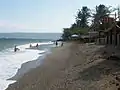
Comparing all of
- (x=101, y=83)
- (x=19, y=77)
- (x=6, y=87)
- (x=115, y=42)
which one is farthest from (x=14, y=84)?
(x=115, y=42)

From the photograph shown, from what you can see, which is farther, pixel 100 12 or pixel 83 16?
pixel 83 16

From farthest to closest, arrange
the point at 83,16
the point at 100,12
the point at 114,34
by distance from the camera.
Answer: the point at 83,16
the point at 100,12
the point at 114,34

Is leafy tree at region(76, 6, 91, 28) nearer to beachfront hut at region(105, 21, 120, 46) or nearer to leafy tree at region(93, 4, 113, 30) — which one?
leafy tree at region(93, 4, 113, 30)

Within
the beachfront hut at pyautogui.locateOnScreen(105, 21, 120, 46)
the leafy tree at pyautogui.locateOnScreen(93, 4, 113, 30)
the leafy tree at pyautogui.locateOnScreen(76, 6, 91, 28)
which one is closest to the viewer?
the beachfront hut at pyautogui.locateOnScreen(105, 21, 120, 46)

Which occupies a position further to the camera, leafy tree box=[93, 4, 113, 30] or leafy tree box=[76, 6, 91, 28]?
leafy tree box=[76, 6, 91, 28]

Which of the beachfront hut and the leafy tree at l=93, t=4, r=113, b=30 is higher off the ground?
the leafy tree at l=93, t=4, r=113, b=30

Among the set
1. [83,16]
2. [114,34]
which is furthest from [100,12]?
[114,34]

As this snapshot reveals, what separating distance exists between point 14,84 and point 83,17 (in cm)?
6682

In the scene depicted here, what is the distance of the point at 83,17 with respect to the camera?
3137 inches

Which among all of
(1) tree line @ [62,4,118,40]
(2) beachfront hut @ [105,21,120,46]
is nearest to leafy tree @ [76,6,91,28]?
(1) tree line @ [62,4,118,40]

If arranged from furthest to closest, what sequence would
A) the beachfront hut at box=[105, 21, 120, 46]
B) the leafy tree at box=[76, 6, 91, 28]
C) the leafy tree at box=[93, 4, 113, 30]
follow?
the leafy tree at box=[76, 6, 91, 28]
the leafy tree at box=[93, 4, 113, 30]
the beachfront hut at box=[105, 21, 120, 46]

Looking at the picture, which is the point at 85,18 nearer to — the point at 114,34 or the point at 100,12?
the point at 100,12

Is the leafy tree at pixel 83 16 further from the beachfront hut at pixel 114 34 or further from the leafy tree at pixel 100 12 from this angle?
the beachfront hut at pixel 114 34

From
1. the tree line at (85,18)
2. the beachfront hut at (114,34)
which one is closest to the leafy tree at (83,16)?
the tree line at (85,18)
